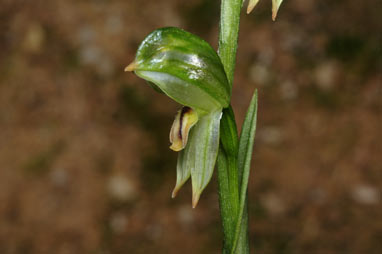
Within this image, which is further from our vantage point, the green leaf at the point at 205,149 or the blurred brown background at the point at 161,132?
the blurred brown background at the point at 161,132

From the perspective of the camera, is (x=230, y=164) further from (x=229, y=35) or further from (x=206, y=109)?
(x=229, y=35)

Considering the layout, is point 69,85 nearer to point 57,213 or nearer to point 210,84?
point 57,213

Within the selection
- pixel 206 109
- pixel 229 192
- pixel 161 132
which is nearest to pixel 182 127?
pixel 206 109

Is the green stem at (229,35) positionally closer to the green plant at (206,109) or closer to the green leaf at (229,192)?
the green plant at (206,109)

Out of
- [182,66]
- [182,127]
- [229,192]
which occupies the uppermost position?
[182,66]

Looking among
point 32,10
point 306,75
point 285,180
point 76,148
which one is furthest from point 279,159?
point 32,10

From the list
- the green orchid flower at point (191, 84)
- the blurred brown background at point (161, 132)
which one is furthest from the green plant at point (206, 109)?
the blurred brown background at point (161, 132)
